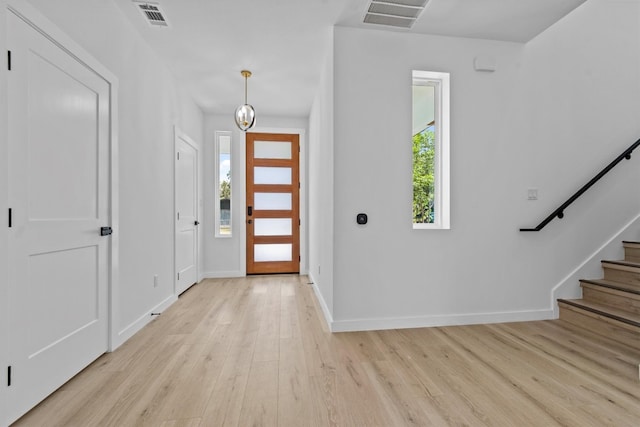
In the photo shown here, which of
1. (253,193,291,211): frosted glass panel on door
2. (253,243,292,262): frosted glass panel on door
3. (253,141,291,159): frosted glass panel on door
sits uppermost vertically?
(253,141,291,159): frosted glass panel on door

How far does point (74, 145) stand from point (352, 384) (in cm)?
224

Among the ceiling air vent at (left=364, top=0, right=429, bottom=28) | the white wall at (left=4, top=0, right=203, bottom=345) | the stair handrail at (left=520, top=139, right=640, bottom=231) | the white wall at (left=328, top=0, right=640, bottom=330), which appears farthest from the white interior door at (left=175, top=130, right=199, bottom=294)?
the stair handrail at (left=520, top=139, right=640, bottom=231)

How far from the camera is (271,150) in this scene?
5.05 meters

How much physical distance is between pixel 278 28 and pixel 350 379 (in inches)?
110

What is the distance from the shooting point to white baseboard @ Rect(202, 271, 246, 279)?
15.8 feet

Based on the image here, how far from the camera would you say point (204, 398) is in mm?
1652

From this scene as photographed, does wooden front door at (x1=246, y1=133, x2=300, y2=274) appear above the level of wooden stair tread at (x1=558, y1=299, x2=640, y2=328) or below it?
above

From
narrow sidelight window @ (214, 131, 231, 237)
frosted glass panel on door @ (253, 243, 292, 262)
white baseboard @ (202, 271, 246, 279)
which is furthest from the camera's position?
frosted glass panel on door @ (253, 243, 292, 262)

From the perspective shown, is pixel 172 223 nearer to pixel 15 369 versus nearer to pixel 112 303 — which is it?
pixel 112 303

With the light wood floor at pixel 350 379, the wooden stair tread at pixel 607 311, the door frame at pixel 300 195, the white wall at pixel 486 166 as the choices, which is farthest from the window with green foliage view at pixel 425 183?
the door frame at pixel 300 195

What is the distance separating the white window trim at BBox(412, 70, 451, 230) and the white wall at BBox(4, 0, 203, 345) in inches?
97.7

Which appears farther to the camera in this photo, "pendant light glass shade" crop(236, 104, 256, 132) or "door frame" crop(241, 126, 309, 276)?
"door frame" crop(241, 126, 309, 276)

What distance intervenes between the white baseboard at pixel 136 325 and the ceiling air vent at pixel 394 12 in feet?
10.4

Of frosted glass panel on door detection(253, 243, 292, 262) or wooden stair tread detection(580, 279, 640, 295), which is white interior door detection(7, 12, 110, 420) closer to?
frosted glass panel on door detection(253, 243, 292, 262)
